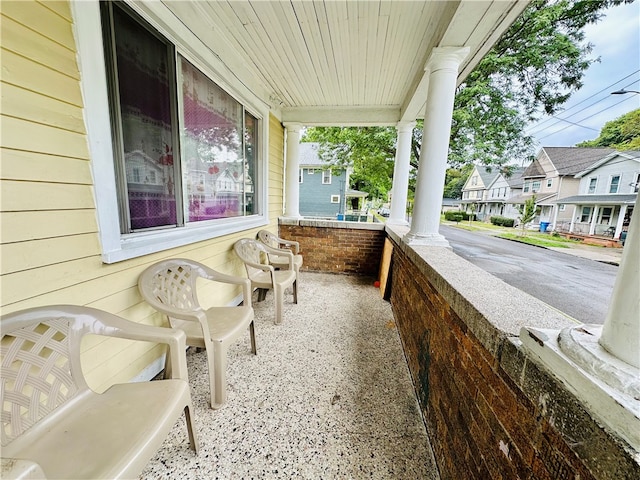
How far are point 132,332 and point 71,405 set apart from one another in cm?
33

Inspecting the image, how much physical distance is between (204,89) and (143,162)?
1.07 metres

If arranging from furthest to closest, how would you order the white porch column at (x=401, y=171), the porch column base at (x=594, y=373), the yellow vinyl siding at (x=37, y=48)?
1. the white porch column at (x=401, y=171)
2. the yellow vinyl siding at (x=37, y=48)
3. the porch column base at (x=594, y=373)

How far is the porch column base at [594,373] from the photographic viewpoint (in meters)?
0.43

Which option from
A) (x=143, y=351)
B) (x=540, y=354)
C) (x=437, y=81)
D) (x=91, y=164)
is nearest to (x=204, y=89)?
(x=91, y=164)

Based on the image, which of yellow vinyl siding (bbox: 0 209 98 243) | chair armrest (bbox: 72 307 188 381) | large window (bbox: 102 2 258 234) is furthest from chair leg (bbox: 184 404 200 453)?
large window (bbox: 102 2 258 234)

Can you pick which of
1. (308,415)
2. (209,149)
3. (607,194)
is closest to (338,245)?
(209,149)

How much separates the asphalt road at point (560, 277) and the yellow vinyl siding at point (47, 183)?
10.3 feet

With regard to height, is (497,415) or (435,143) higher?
(435,143)

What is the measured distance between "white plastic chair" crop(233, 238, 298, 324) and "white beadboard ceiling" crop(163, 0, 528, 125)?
1915 mm

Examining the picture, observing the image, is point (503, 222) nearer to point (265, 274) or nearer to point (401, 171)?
point (401, 171)

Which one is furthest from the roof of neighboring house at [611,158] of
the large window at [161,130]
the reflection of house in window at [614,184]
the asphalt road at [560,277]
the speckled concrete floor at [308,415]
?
the large window at [161,130]

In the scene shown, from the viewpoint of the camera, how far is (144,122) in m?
1.70

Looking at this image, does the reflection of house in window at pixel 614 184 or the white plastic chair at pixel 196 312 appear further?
the reflection of house in window at pixel 614 184

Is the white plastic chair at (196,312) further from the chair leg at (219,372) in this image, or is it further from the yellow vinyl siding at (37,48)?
the yellow vinyl siding at (37,48)
